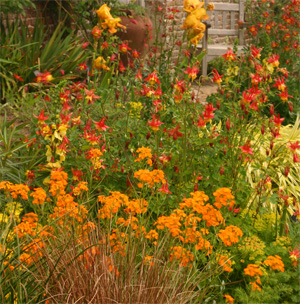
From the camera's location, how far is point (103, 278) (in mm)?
1907

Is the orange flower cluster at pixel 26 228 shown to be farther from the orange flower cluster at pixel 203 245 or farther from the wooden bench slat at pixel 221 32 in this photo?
the wooden bench slat at pixel 221 32

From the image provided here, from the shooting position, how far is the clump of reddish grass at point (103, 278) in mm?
1889

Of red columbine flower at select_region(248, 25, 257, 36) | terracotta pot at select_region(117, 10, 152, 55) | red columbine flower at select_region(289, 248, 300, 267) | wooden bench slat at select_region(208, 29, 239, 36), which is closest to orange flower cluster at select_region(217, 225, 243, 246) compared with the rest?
red columbine flower at select_region(289, 248, 300, 267)

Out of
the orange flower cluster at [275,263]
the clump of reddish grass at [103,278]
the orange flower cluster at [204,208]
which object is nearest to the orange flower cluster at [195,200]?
the orange flower cluster at [204,208]

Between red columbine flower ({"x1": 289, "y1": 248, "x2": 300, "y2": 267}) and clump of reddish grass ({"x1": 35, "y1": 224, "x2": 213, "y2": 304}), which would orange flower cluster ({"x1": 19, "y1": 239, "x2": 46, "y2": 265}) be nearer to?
clump of reddish grass ({"x1": 35, "y1": 224, "x2": 213, "y2": 304})

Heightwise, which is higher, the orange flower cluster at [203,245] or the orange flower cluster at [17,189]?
the orange flower cluster at [17,189]

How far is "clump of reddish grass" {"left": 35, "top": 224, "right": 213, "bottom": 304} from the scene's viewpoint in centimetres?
189

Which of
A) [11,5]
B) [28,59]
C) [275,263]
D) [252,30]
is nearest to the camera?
[275,263]

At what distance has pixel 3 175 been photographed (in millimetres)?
3193

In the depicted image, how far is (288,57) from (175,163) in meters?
3.66

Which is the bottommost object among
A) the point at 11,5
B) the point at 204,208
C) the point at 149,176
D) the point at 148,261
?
the point at 148,261

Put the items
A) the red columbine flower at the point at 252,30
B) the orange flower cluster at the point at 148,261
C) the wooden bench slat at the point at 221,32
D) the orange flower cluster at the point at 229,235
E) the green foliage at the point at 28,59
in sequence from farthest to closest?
the wooden bench slat at the point at 221,32
the red columbine flower at the point at 252,30
the green foliage at the point at 28,59
the orange flower cluster at the point at 229,235
the orange flower cluster at the point at 148,261

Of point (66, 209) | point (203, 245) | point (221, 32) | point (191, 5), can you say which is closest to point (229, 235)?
point (203, 245)

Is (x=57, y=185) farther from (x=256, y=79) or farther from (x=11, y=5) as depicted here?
(x=11, y=5)
